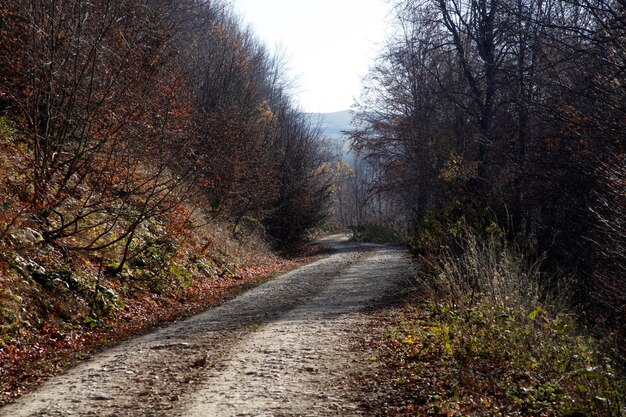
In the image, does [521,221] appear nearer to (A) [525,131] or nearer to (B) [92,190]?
(A) [525,131]

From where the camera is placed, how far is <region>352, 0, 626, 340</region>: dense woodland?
10062 mm

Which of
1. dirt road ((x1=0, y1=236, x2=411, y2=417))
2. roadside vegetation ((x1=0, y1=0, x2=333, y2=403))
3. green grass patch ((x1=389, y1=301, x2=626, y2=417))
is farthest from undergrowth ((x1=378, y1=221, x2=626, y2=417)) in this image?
roadside vegetation ((x1=0, y1=0, x2=333, y2=403))

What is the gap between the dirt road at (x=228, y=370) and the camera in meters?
5.84

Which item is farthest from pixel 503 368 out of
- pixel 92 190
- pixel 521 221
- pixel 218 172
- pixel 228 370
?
pixel 218 172

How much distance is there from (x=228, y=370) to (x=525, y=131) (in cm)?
1473

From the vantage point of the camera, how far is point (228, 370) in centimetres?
717

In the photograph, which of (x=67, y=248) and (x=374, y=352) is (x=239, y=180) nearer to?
(x=67, y=248)

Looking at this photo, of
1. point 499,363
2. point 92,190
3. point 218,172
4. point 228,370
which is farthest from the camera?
point 218,172

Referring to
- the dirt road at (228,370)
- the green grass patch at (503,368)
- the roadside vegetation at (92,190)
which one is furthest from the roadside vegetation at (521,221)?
the roadside vegetation at (92,190)

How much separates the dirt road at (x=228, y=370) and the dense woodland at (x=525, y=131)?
4.02 m

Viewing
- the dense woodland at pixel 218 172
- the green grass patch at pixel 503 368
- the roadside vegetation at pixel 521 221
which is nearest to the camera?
the green grass patch at pixel 503 368

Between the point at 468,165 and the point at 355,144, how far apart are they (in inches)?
672

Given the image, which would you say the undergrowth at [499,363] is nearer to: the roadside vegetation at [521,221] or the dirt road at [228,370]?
the roadside vegetation at [521,221]

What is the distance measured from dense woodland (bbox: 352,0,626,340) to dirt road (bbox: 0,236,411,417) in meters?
4.02
